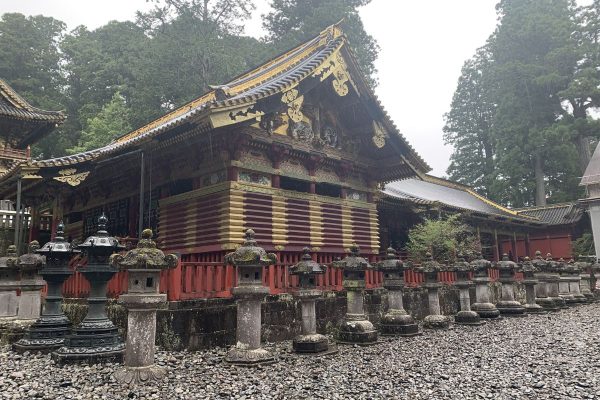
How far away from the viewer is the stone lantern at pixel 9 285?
10445mm

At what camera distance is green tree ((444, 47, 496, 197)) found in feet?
163

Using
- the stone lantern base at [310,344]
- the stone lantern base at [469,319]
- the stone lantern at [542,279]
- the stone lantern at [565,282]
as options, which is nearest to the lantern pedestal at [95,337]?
the stone lantern base at [310,344]

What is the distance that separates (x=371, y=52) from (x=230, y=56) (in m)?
13.7

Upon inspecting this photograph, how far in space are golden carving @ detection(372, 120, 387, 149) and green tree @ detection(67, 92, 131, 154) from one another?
2220 centimetres

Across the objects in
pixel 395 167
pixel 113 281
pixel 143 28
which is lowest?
pixel 113 281

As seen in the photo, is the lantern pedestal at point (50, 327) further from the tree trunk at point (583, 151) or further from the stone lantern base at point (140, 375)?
the tree trunk at point (583, 151)

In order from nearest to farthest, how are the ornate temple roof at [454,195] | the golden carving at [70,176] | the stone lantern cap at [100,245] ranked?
the stone lantern cap at [100,245] → the golden carving at [70,176] → the ornate temple roof at [454,195]

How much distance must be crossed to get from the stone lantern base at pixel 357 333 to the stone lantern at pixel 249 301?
241cm

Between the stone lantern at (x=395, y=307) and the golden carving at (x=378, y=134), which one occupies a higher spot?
the golden carving at (x=378, y=134)

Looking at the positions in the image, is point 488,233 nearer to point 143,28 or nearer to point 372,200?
point 372,200

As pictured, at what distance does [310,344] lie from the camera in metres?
7.95

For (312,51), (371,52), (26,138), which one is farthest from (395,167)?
(371,52)

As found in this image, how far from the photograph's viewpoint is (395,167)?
16.0m

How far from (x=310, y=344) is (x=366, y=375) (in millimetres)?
1754
